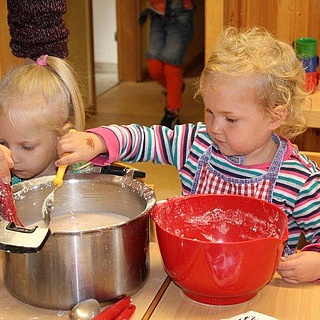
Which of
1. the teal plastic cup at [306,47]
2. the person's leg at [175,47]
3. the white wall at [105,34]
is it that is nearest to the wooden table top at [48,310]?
the teal plastic cup at [306,47]

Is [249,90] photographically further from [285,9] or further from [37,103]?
[285,9]

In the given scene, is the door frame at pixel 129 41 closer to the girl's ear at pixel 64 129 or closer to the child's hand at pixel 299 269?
the girl's ear at pixel 64 129

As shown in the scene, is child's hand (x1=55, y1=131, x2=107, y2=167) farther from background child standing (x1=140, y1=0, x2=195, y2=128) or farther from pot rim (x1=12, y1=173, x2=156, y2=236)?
background child standing (x1=140, y1=0, x2=195, y2=128)

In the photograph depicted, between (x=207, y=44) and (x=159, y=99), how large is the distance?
238 centimetres

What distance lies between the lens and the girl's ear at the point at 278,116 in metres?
1.26

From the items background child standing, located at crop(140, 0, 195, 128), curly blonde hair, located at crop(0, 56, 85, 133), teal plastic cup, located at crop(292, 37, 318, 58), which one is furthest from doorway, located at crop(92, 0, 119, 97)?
curly blonde hair, located at crop(0, 56, 85, 133)

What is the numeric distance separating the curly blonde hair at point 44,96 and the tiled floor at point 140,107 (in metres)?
1.86

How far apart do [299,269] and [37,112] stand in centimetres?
68

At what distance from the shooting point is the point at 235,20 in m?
2.57

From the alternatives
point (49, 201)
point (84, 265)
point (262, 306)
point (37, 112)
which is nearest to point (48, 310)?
point (84, 265)

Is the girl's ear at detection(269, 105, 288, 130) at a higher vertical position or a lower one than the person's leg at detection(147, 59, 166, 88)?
higher

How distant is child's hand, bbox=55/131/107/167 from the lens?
3.78ft

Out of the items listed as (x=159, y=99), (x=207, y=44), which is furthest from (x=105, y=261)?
(x=159, y=99)

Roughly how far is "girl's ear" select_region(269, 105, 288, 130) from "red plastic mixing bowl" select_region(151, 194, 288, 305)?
0.21 metres
